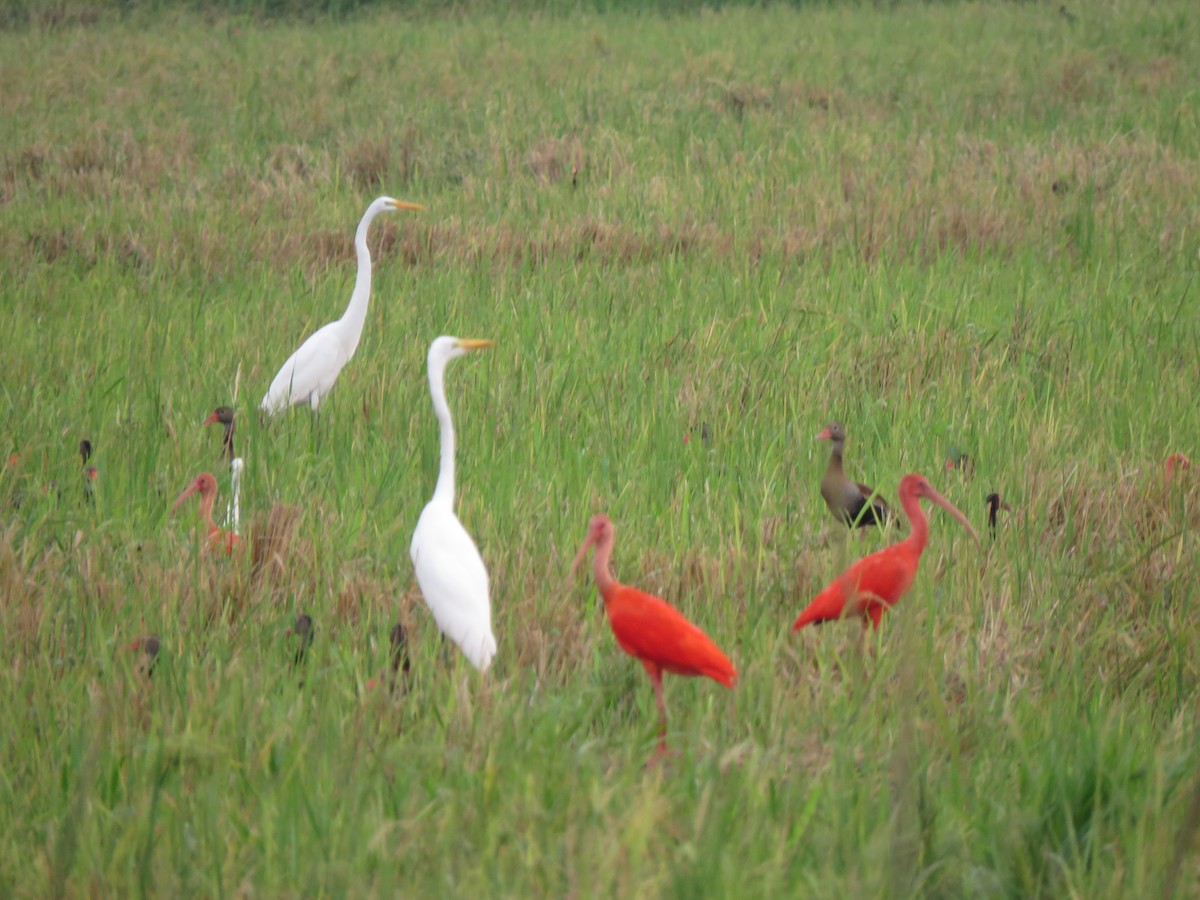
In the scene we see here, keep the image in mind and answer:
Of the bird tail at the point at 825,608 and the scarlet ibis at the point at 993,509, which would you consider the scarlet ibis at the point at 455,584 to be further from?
the scarlet ibis at the point at 993,509

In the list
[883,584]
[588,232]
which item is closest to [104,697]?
[883,584]

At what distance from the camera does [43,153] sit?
29.6 ft

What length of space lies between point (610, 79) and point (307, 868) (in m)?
10.8

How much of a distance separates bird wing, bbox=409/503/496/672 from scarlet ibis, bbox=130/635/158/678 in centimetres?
57

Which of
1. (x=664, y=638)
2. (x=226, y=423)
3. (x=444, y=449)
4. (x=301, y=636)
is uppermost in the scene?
(x=444, y=449)

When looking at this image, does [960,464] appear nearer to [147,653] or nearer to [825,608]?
[825,608]

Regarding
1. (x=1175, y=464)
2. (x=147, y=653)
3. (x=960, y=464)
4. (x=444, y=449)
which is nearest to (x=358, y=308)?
(x=444, y=449)

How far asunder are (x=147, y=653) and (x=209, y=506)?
90cm

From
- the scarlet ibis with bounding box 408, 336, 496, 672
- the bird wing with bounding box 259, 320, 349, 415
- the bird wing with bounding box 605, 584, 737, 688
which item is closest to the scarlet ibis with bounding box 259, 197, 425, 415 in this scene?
the bird wing with bounding box 259, 320, 349, 415

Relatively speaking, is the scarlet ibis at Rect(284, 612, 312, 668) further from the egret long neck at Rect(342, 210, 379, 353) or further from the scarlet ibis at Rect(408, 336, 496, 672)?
the egret long neck at Rect(342, 210, 379, 353)

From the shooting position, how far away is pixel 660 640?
2.28 metres

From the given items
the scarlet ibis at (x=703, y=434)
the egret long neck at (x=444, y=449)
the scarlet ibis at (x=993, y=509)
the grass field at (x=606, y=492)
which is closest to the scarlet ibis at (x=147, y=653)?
the grass field at (x=606, y=492)

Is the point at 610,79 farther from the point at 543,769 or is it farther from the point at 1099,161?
the point at 543,769

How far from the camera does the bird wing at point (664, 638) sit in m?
2.24
